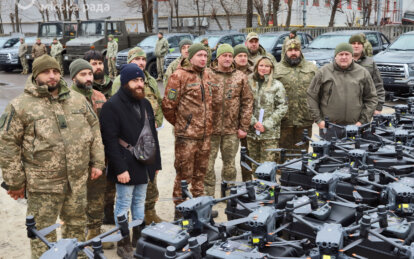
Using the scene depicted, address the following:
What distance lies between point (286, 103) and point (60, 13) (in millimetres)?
39763

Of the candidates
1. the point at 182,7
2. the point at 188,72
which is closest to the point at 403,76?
the point at 188,72

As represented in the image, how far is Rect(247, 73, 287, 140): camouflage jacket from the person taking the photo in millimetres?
5777

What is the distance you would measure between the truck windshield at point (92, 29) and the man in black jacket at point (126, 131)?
652 inches

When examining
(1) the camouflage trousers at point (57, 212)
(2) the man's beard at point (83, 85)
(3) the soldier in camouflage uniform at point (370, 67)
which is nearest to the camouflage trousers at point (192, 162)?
(2) the man's beard at point (83, 85)

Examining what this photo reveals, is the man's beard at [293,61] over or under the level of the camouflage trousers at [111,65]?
over

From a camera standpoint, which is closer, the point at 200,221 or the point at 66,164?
the point at 200,221

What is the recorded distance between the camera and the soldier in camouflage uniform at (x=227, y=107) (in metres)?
5.30

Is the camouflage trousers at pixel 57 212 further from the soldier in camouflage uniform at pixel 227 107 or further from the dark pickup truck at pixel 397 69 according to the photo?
the dark pickup truck at pixel 397 69

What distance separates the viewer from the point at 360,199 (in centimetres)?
316

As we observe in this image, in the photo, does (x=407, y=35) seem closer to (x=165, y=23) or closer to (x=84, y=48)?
(x=84, y=48)

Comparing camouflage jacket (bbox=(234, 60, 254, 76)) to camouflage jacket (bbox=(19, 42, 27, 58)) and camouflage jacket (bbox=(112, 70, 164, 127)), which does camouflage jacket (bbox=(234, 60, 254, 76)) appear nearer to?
camouflage jacket (bbox=(112, 70, 164, 127))

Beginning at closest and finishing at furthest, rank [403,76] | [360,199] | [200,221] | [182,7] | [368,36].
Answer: [200,221], [360,199], [403,76], [368,36], [182,7]

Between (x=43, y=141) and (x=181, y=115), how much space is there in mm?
1787

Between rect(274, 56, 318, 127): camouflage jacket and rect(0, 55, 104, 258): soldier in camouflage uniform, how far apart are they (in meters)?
3.24
